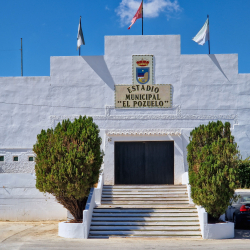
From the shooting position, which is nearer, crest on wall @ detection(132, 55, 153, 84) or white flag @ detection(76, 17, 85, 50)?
crest on wall @ detection(132, 55, 153, 84)

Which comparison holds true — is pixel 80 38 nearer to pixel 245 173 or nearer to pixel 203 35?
pixel 203 35

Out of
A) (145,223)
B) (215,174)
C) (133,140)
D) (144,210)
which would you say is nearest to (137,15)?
(133,140)

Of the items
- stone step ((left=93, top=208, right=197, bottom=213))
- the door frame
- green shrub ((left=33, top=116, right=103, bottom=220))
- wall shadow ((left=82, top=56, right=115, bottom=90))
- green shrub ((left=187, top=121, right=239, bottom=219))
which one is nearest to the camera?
green shrub ((left=187, top=121, right=239, bottom=219))

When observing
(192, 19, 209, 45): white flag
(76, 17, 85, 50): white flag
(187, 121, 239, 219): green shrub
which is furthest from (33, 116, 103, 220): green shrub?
(192, 19, 209, 45): white flag

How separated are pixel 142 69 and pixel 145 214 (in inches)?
303

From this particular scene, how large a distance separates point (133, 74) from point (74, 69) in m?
3.02

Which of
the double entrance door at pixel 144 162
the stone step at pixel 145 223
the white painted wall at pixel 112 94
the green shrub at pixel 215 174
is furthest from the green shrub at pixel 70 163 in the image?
the white painted wall at pixel 112 94

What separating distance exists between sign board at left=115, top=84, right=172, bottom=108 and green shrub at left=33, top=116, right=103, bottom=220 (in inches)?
191

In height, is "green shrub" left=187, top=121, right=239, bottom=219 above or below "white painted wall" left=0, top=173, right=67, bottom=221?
above

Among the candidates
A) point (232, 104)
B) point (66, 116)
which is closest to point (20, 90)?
point (66, 116)

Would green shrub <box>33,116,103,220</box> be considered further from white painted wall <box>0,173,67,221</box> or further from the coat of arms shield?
the coat of arms shield

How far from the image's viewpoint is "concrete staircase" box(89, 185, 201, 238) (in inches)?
553

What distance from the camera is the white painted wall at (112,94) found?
63.1ft

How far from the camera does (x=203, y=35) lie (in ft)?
64.2
